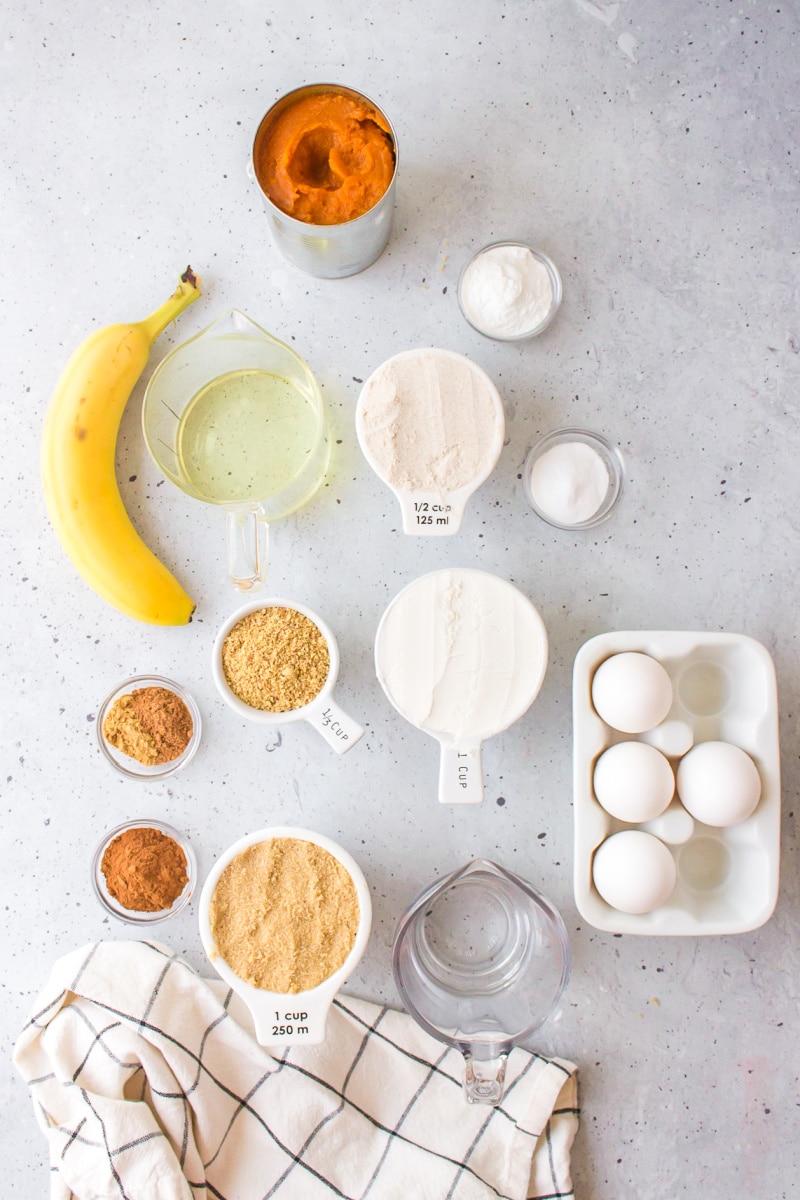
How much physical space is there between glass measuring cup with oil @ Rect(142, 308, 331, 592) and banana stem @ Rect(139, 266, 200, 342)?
0.09 m

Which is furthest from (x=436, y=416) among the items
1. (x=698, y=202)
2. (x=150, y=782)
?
(x=150, y=782)

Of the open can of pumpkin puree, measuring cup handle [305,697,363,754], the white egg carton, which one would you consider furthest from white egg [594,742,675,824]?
the open can of pumpkin puree

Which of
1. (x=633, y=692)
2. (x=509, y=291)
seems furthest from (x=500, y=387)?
(x=633, y=692)

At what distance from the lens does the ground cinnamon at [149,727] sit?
1127 mm

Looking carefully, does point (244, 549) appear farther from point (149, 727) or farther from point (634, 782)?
point (634, 782)

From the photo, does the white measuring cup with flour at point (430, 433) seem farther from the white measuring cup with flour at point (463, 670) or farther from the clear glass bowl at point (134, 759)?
the clear glass bowl at point (134, 759)

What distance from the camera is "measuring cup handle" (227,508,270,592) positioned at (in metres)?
1.07

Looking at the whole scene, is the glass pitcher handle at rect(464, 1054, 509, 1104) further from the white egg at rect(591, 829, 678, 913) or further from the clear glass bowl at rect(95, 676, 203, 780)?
the clear glass bowl at rect(95, 676, 203, 780)

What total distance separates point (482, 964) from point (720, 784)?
0.42m

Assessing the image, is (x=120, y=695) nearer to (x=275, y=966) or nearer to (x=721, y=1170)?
(x=275, y=966)

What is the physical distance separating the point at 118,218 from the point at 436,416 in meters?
0.56

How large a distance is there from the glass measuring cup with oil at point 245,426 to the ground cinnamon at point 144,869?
1.43 ft

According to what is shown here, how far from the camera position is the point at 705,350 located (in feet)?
3.85

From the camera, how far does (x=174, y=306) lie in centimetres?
115
